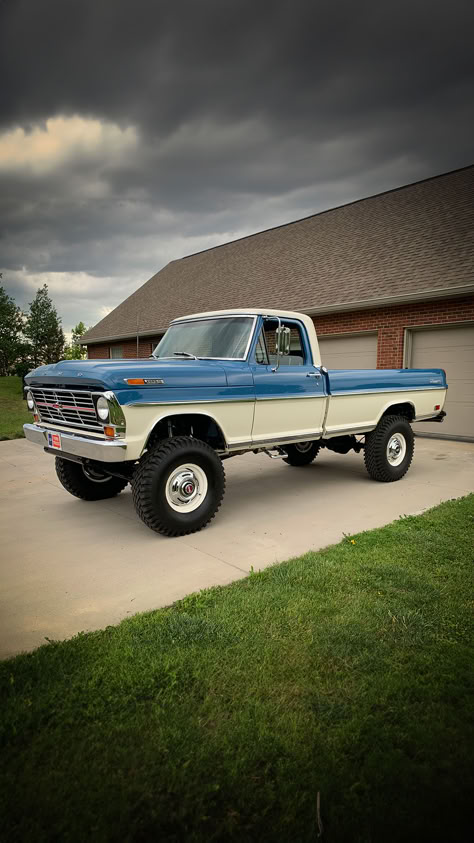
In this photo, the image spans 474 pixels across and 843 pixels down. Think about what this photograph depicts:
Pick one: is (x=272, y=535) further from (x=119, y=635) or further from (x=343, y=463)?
(x=343, y=463)

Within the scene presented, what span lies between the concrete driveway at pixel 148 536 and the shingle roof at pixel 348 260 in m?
5.05

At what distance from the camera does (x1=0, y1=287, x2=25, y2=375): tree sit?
4616cm

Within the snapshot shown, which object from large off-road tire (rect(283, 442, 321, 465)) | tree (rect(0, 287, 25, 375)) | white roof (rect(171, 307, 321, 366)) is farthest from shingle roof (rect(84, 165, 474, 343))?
tree (rect(0, 287, 25, 375))

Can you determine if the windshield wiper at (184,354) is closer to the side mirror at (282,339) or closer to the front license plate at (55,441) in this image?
the side mirror at (282,339)

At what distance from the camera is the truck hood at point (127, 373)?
4.27 metres

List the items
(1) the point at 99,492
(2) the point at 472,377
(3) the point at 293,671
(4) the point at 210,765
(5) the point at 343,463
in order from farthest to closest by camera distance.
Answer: (2) the point at 472,377 → (5) the point at 343,463 → (1) the point at 99,492 → (3) the point at 293,671 → (4) the point at 210,765

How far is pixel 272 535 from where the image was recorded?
4.92 meters

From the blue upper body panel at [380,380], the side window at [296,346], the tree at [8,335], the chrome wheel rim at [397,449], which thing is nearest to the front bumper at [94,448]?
the side window at [296,346]

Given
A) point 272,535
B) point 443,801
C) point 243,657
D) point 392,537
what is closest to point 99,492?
point 272,535

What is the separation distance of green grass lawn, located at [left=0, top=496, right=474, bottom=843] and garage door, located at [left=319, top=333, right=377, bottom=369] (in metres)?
9.00

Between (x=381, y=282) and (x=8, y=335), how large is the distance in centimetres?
4688

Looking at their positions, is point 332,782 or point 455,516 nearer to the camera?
point 332,782

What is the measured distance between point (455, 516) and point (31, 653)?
431cm

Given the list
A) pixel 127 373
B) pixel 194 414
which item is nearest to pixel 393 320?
pixel 194 414
